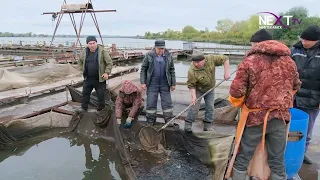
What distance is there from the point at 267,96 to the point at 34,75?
30.7ft

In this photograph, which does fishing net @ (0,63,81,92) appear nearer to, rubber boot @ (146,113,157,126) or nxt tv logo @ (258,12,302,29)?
rubber boot @ (146,113,157,126)

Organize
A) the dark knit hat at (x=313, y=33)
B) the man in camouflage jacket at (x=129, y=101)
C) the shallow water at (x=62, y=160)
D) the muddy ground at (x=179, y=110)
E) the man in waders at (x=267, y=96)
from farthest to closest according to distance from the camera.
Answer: the man in camouflage jacket at (x=129, y=101) < the shallow water at (x=62, y=160) < the muddy ground at (x=179, y=110) < the dark knit hat at (x=313, y=33) < the man in waders at (x=267, y=96)

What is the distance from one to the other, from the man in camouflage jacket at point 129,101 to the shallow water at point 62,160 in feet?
1.83

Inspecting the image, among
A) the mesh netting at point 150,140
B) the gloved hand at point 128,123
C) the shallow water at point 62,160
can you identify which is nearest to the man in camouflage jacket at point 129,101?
the gloved hand at point 128,123

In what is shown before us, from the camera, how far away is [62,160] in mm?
4246

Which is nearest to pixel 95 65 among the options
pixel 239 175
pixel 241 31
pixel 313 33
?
pixel 239 175

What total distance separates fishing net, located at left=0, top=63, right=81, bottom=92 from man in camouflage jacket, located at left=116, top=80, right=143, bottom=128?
18.1ft

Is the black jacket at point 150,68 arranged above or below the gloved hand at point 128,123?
above

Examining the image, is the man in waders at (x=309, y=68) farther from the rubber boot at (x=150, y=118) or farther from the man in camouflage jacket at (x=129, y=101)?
the man in camouflage jacket at (x=129, y=101)

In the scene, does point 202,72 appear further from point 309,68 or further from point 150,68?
point 309,68

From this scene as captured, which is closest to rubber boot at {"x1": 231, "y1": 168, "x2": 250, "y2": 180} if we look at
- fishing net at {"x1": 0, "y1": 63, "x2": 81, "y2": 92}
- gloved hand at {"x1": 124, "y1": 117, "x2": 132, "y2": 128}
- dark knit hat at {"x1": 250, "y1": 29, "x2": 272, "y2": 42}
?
dark knit hat at {"x1": 250, "y1": 29, "x2": 272, "y2": 42}

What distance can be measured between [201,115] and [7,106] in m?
5.02

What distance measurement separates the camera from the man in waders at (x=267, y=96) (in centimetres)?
230

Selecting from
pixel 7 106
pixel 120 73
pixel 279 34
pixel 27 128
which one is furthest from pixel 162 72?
pixel 279 34
